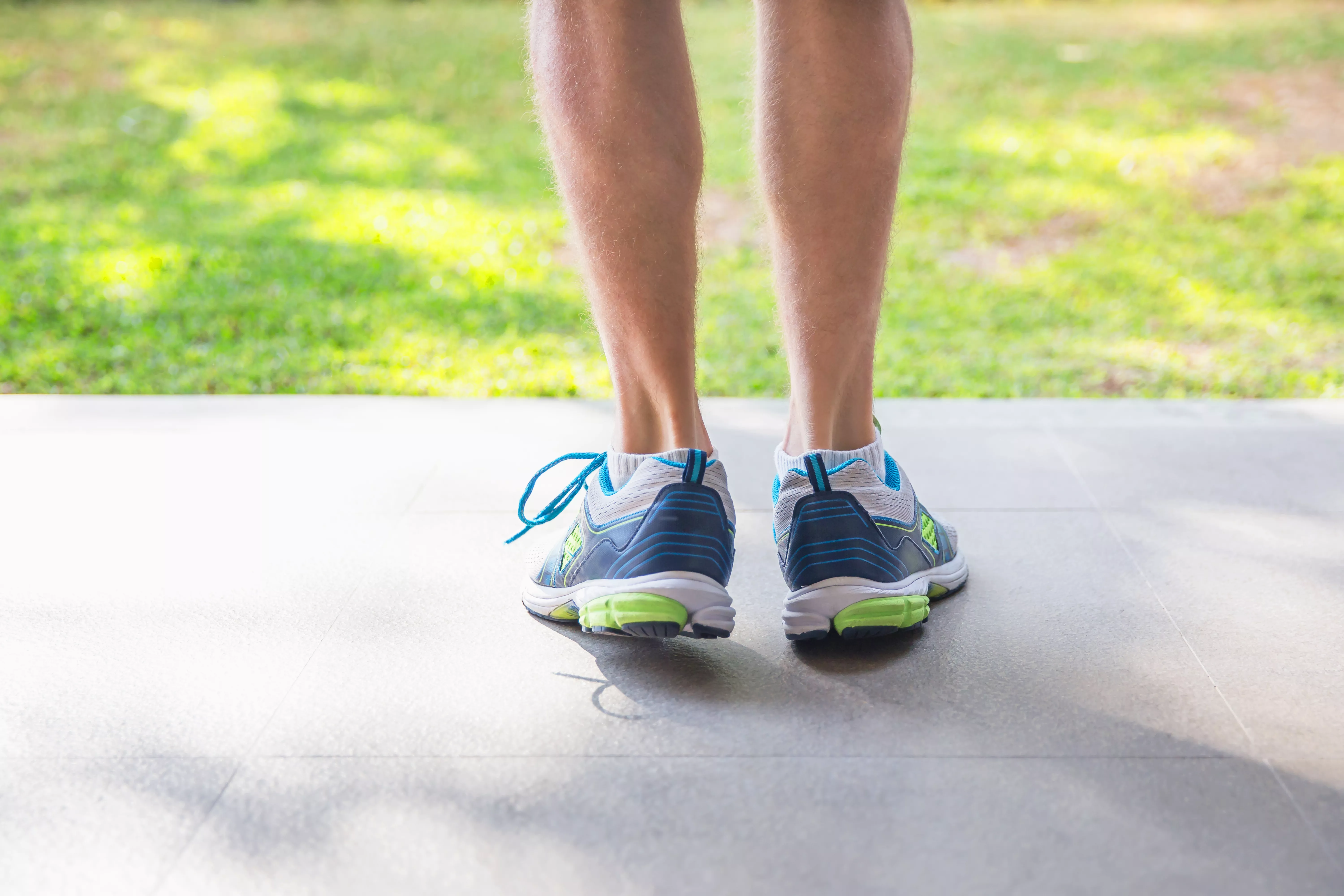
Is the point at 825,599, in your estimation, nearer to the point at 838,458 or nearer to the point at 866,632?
the point at 866,632

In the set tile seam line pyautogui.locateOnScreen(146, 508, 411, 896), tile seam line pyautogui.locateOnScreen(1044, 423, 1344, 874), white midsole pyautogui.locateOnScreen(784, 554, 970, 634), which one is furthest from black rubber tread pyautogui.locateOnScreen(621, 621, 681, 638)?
tile seam line pyautogui.locateOnScreen(1044, 423, 1344, 874)

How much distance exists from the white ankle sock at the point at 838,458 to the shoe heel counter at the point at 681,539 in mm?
117

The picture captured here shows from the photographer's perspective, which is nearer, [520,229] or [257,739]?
[257,739]

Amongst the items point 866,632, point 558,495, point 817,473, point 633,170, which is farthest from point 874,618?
point 633,170

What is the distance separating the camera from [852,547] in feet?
4.10

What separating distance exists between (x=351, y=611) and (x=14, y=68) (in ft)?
20.7

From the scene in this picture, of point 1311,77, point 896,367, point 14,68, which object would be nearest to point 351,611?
point 896,367

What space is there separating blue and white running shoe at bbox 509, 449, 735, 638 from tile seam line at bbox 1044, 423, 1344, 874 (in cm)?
51

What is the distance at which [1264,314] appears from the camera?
111 inches

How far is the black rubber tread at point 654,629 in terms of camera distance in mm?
1188

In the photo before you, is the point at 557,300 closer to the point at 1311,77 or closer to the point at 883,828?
the point at 883,828

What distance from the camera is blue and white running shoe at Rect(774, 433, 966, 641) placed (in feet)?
4.05

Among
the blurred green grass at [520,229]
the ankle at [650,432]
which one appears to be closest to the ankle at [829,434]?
the ankle at [650,432]

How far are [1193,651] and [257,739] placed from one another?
98 centimetres
